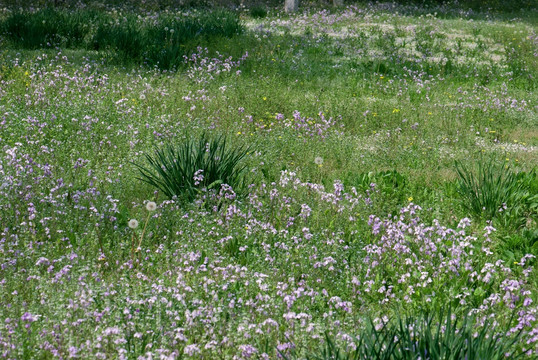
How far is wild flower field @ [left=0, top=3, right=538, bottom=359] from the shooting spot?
12.6 feet

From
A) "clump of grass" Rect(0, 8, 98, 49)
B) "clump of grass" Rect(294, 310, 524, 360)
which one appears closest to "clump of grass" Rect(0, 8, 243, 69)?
"clump of grass" Rect(0, 8, 98, 49)

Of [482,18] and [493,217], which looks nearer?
[493,217]

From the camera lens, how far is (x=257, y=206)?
6.00 metres

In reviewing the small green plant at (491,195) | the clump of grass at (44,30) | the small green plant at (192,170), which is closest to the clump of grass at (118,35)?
the clump of grass at (44,30)

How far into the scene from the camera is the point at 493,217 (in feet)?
20.6

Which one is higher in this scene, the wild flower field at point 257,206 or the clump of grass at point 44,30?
the clump of grass at point 44,30

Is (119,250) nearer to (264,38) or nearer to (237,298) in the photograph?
(237,298)

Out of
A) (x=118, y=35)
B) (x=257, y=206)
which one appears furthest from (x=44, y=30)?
(x=257, y=206)

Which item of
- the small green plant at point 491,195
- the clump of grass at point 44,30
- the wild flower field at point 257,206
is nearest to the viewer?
the wild flower field at point 257,206

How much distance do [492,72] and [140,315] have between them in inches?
468

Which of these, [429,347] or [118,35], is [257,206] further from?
[118,35]

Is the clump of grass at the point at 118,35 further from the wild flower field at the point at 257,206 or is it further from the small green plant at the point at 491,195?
the small green plant at the point at 491,195

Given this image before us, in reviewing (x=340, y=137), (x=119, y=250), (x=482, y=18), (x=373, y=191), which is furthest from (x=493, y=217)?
(x=482, y=18)

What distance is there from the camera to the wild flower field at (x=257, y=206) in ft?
12.6
